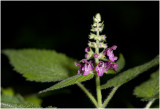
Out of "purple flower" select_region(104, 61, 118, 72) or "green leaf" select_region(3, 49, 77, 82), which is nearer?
"purple flower" select_region(104, 61, 118, 72)

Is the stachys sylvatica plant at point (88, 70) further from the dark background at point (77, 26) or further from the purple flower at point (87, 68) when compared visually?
the dark background at point (77, 26)

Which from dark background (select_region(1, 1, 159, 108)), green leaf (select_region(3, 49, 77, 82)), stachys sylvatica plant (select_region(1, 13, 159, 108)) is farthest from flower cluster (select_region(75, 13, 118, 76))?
dark background (select_region(1, 1, 159, 108))

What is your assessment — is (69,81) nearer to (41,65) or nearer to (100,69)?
(100,69)

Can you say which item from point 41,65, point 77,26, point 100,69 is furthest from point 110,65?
point 77,26

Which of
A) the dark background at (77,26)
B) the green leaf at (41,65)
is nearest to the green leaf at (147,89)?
the green leaf at (41,65)

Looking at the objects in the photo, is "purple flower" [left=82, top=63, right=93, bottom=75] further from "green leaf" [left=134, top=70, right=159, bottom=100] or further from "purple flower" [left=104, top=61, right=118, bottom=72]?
"green leaf" [left=134, top=70, right=159, bottom=100]

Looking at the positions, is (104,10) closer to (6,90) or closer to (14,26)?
(14,26)

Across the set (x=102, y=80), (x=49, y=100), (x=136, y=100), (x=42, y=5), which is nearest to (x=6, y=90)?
(x=49, y=100)

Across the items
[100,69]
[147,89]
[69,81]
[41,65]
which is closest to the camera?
[69,81]
